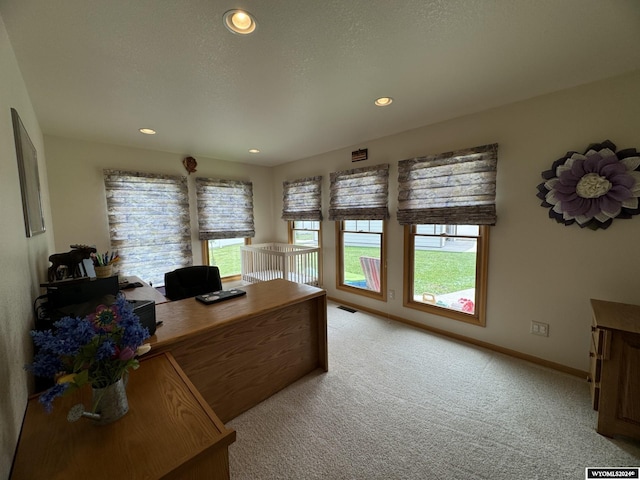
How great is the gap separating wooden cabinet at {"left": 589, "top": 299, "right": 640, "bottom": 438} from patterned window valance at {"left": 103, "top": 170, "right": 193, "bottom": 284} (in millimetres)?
4515

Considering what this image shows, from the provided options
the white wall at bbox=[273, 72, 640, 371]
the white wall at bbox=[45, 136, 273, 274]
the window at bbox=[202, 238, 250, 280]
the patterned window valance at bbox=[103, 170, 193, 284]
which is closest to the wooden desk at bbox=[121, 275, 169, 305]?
the patterned window valance at bbox=[103, 170, 193, 284]

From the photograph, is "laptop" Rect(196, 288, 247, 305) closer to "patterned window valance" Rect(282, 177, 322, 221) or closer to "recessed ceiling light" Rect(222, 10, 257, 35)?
"recessed ceiling light" Rect(222, 10, 257, 35)

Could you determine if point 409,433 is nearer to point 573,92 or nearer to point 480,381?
point 480,381

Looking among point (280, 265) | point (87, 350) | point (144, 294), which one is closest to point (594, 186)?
point (87, 350)

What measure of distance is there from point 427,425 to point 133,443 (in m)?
1.72

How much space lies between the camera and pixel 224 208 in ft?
14.2

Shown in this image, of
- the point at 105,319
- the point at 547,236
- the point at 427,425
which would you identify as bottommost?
the point at 427,425

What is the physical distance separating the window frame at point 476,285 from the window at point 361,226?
0.33m

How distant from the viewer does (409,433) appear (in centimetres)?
166

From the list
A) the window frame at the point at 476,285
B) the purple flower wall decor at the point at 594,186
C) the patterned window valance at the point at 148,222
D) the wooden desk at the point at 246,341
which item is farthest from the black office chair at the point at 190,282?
the purple flower wall decor at the point at 594,186

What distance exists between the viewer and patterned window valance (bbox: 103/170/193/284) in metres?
3.36

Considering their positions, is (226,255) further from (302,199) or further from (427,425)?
(427,425)

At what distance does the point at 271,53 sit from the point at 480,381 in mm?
2953

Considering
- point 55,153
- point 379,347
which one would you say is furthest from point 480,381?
point 55,153
